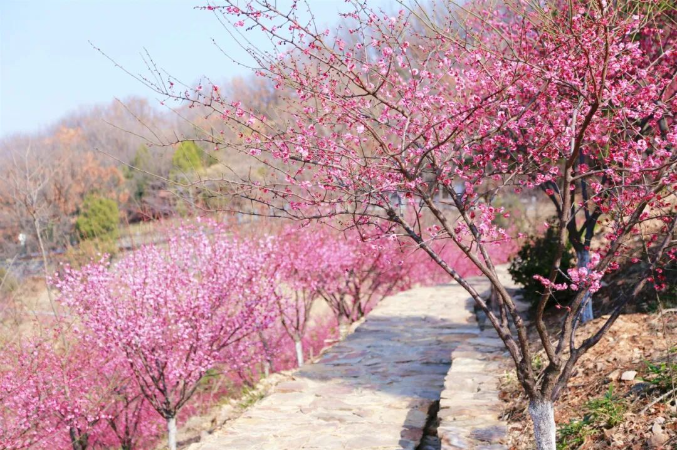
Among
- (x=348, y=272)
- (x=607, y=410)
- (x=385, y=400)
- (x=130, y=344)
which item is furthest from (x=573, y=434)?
(x=348, y=272)

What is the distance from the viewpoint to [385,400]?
5.89 meters

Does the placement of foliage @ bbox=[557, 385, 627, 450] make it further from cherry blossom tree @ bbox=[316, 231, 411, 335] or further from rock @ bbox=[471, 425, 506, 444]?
cherry blossom tree @ bbox=[316, 231, 411, 335]

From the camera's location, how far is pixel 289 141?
130 inches

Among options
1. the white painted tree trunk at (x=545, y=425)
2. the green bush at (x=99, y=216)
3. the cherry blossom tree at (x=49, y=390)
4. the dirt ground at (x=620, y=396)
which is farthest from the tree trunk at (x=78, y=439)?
the green bush at (x=99, y=216)

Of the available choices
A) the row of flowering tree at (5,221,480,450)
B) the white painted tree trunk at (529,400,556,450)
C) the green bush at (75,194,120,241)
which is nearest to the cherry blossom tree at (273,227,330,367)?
the row of flowering tree at (5,221,480,450)

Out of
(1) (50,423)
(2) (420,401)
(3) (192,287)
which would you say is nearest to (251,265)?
(3) (192,287)

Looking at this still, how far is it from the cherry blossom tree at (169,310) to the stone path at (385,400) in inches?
54.8

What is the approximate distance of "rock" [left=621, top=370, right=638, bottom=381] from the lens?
4.45 meters

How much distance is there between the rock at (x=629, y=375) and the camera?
4.45 m

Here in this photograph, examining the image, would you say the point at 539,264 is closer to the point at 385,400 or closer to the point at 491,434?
the point at 385,400

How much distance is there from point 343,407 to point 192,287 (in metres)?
2.91

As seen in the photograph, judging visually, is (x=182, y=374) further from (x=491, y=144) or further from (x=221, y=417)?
(x=491, y=144)

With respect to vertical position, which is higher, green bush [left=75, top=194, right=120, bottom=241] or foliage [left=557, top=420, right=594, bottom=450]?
green bush [left=75, top=194, right=120, bottom=241]

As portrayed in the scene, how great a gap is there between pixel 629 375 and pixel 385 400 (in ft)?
7.17
